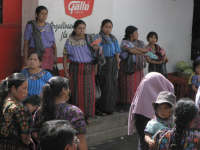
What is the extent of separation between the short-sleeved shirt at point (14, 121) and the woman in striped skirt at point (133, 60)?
149 inches

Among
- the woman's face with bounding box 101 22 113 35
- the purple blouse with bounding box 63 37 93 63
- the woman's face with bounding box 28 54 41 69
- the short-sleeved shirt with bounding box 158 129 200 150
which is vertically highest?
the woman's face with bounding box 101 22 113 35

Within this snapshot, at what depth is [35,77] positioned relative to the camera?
5188 mm

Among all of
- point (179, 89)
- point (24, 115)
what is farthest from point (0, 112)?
point (179, 89)

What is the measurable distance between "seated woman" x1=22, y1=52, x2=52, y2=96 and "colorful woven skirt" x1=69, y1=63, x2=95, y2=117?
1061mm

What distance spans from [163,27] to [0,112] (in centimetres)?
588

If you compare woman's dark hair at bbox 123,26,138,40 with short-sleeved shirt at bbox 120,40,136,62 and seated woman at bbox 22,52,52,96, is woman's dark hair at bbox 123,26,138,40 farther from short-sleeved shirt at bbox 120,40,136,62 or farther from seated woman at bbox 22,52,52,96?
seated woman at bbox 22,52,52,96

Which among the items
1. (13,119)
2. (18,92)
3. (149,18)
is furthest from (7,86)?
(149,18)

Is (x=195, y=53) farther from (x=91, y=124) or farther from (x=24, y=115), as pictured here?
(x=24, y=115)

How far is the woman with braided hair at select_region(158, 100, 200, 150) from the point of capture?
10.4 feet

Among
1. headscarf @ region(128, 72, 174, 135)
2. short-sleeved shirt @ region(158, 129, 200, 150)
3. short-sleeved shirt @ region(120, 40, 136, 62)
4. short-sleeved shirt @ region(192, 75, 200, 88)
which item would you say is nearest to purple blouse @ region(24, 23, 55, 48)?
short-sleeved shirt @ region(120, 40, 136, 62)

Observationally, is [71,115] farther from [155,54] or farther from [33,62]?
[155,54]

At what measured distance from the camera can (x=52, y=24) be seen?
21.4 feet

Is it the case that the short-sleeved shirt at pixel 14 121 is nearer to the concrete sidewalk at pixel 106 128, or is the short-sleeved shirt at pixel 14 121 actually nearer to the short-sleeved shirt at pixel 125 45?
the concrete sidewalk at pixel 106 128

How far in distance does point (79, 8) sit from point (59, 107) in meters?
3.83
